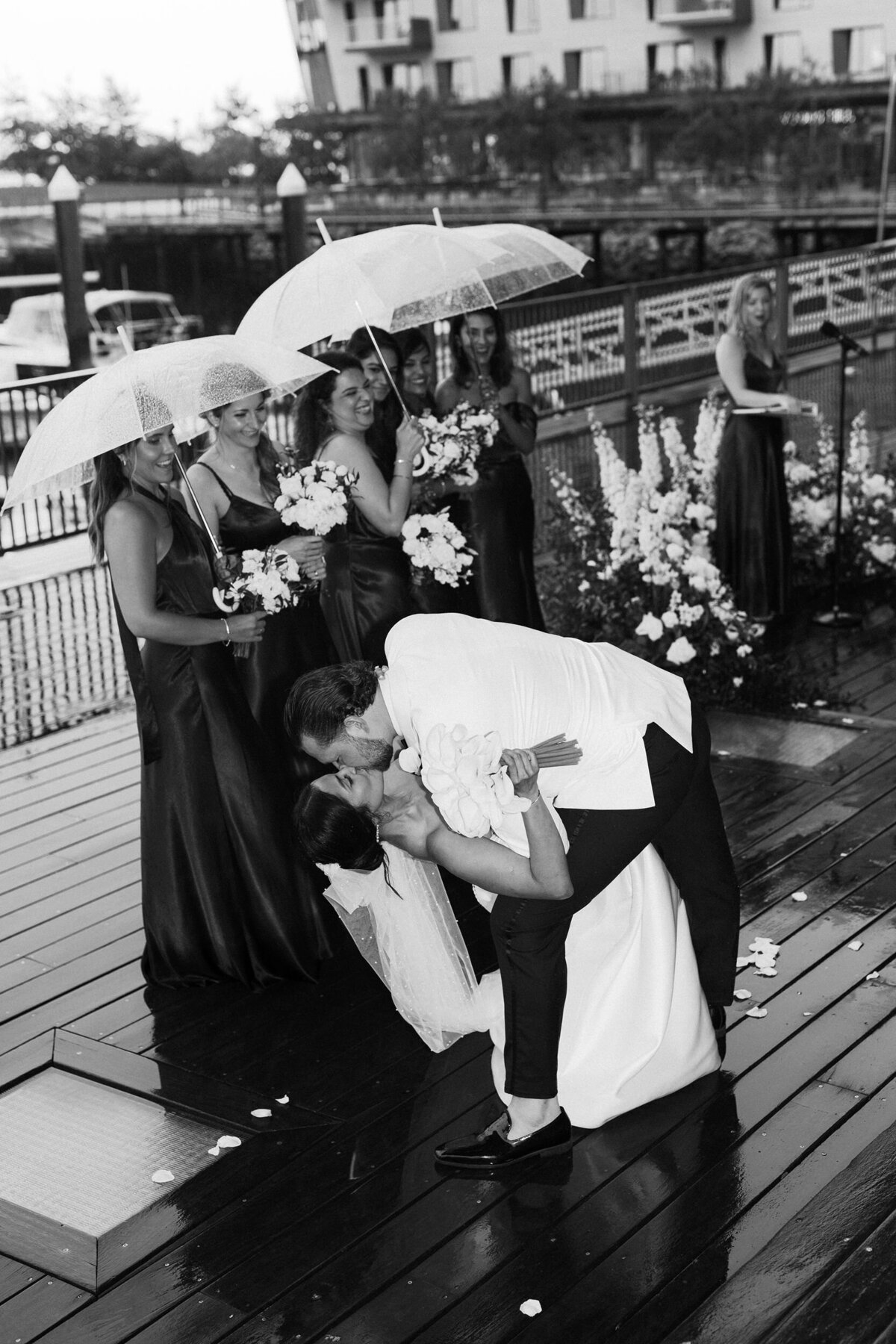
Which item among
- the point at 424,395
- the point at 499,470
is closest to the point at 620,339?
the point at 499,470

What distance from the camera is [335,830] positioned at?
3111 mm

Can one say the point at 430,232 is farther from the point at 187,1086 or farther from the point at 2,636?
the point at 2,636

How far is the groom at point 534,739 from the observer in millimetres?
3111

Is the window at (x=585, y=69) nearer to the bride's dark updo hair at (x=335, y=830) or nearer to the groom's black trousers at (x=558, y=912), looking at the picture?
the groom's black trousers at (x=558, y=912)

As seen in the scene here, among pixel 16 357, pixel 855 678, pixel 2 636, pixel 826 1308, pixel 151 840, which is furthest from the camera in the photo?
pixel 16 357

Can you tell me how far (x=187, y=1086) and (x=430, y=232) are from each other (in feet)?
10.6

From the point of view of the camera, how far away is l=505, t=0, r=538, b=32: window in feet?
178

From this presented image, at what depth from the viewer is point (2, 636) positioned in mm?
8250

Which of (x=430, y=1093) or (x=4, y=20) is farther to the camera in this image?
(x=4, y=20)

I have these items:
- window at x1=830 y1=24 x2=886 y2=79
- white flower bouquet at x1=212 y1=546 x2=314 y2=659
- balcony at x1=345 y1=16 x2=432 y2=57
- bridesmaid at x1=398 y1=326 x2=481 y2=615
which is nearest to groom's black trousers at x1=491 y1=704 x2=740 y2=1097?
white flower bouquet at x1=212 y1=546 x2=314 y2=659

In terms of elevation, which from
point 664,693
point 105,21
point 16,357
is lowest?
point 16,357

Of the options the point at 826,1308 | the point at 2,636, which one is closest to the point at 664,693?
the point at 826,1308

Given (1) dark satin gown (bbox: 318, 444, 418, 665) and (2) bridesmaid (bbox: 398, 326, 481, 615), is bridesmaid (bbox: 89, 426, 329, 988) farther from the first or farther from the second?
(2) bridesmaid (bbox: 398, 326, 481, 615)

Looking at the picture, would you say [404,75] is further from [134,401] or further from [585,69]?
→ [134,401]
